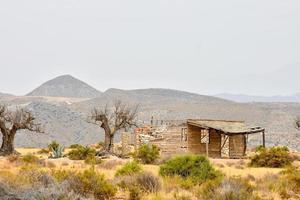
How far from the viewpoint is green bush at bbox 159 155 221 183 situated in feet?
54.3

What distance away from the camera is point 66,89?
168125mm

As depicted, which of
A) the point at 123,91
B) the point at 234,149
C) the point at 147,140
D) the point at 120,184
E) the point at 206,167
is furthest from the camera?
the point at 123,91

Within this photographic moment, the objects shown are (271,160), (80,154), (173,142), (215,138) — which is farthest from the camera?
(215,138)

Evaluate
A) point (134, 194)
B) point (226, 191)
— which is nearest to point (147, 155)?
point (134, 194)

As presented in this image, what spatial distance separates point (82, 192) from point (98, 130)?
67740 mm

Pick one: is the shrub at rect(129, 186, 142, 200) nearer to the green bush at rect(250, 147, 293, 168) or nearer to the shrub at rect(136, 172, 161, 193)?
the shrub at rect(136, 172, 161, 193)

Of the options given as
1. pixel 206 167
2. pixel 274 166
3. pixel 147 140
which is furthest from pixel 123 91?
pixel 206 167

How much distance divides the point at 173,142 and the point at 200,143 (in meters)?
1.93

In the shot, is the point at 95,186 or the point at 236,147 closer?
the point at 95,186

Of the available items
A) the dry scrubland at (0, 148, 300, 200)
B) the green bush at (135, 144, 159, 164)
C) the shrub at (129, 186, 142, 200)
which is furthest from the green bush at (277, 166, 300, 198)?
the green bush at (135, 144, 159, 164)

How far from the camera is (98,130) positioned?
260ft

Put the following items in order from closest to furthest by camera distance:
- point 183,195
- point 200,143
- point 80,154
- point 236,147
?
point 183,195 → point 80,154 → point 200,143 → point 236,147

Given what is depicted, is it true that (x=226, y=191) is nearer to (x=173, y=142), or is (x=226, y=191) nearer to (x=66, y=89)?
(x=173, y=142)

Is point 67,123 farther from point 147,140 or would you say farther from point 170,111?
point 147,140
